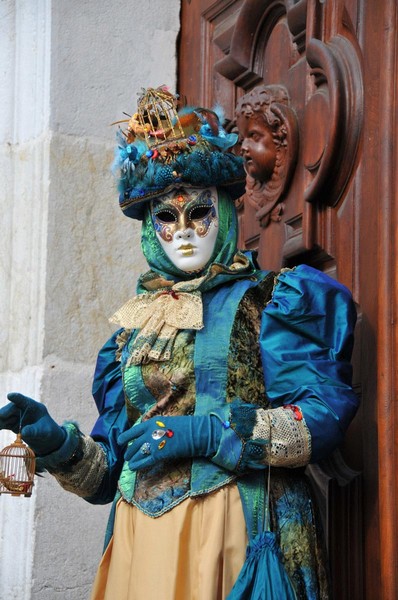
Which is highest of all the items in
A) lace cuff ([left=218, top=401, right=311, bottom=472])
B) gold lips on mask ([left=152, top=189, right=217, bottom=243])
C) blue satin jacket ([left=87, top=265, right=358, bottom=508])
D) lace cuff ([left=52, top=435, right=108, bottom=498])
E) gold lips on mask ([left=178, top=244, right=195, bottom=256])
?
gold lips on mask ([left=152, top=189, right=217, bottom=243])

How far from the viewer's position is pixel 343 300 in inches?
97.3

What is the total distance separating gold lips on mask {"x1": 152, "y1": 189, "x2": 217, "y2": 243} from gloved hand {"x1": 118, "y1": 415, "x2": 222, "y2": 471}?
34cm

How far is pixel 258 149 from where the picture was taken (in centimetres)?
294

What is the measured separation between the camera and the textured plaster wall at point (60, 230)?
315cm

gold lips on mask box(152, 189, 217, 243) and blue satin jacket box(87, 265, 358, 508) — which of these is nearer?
blue satin jacket box(87, 265, 358, 508)

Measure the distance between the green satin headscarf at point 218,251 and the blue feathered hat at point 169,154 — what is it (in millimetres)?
40

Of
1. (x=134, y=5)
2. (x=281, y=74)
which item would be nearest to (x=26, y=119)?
(x=134, y=5)

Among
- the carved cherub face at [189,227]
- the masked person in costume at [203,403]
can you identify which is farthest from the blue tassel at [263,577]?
the carved cherub face at [189,227]

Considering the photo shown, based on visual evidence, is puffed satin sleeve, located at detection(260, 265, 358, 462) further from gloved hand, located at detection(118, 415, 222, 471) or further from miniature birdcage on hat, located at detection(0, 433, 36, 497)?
miniature birdcage on hat, located at detection(0, 433, 36, 497)

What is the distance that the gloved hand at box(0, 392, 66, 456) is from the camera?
2465 mm

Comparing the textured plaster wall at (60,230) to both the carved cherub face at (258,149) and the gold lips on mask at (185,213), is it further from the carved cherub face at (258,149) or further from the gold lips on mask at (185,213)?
the gold lips on mask at (185,213)

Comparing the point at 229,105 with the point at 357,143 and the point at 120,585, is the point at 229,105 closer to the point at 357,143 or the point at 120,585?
the point at 357,143

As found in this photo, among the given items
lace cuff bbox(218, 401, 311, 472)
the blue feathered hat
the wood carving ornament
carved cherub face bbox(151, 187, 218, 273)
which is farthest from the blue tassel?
the wood carving ornament

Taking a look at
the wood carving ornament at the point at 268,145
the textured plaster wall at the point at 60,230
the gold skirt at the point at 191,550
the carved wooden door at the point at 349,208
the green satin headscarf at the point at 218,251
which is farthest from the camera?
the textured plaster wall at the point at 60,230
